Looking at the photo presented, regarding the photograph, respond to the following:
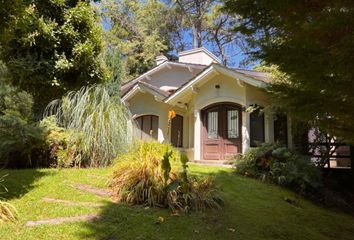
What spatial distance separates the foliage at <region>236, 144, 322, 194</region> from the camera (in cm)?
991

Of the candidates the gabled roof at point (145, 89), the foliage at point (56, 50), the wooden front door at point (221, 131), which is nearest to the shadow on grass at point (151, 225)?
the foliage at point (56, 50)

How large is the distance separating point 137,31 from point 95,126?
78.1ft

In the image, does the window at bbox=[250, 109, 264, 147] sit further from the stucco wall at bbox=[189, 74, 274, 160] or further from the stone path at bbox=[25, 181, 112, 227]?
the stone path at bbox=[25, 181, 112, 227]

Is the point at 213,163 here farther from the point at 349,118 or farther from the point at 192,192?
the point at 349,118

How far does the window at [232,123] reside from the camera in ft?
46.9

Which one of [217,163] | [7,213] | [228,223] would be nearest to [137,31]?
[217,163]

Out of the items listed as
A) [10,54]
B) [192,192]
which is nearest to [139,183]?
[192,192]

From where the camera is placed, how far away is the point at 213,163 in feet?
46.2

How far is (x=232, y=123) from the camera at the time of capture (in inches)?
568

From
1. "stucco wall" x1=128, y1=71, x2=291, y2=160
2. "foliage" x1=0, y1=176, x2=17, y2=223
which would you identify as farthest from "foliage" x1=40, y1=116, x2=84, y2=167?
"stucco wall" x1=128, y1=71, x2=291, y2=160

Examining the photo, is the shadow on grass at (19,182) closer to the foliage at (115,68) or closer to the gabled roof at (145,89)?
the foliage at (115,68)

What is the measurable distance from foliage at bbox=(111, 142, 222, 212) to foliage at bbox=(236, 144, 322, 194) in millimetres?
4112

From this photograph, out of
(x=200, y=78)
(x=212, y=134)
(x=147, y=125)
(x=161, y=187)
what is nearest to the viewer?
(x=161, y=187)

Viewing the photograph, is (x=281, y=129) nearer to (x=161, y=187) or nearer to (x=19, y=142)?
(x=161, y=187)
